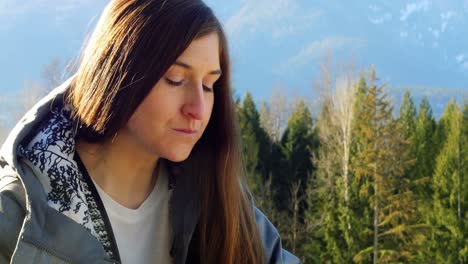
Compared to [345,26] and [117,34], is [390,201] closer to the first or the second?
[117,34]

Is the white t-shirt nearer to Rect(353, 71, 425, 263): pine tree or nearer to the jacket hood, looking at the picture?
→ the jacket hood

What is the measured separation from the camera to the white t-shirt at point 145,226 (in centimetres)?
161

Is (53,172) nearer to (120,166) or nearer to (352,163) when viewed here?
(120,166)

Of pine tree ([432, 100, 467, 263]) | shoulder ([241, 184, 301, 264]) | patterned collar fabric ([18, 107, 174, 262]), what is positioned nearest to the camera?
patterned collar fabric ([18, 107, 174, 262])

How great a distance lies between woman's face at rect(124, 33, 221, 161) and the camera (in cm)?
148

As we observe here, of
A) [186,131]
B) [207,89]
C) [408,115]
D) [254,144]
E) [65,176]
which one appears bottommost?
[254,144]

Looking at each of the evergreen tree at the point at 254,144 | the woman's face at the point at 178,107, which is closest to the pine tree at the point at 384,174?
the evergreen tree at the point at 254,144

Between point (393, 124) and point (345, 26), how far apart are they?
9659 cm

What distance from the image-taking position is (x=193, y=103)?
4.93 feet

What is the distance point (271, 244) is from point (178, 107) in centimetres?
49

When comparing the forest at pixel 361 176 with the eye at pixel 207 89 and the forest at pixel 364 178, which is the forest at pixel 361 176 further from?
the eye at pixel 207 89

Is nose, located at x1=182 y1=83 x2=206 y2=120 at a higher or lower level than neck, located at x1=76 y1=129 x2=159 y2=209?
higher

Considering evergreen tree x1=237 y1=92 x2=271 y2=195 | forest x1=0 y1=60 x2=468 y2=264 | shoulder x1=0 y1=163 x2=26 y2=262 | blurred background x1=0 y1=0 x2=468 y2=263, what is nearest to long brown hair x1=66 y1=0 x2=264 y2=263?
shoulder x1=0 y1=163 x2=26 y2=262

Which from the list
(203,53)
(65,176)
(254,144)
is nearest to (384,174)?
(254,144)
